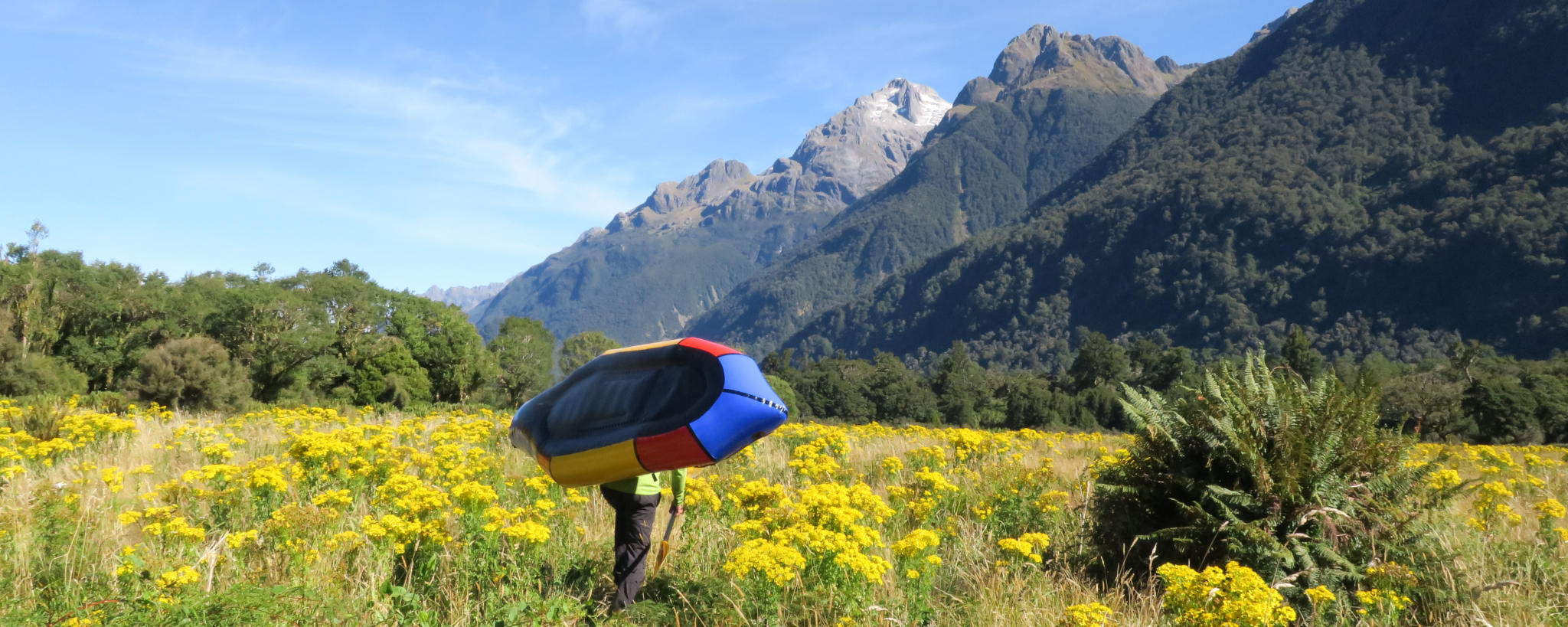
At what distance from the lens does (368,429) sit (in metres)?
9.73

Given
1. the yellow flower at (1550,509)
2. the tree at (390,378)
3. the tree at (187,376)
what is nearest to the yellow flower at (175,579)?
the yellow flower at (1550,509)

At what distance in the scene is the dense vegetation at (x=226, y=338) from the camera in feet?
100

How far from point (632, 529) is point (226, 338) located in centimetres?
4956

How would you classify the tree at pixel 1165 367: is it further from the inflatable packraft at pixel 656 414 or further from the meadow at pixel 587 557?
the inflatable packraft at pixel 656 414

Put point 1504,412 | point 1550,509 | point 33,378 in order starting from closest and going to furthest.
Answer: point 1550,509
point 33,378
point 1504,412

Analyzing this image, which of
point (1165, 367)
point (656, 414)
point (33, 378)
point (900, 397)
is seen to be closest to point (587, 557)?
point (656, 414)

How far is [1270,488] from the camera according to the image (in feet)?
14.3

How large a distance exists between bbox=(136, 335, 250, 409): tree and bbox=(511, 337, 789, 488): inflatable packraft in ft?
103

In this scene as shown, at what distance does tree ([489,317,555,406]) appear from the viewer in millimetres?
68000

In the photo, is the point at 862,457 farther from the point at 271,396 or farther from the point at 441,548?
the point at 271,396

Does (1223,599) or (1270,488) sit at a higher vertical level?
(1270,488)

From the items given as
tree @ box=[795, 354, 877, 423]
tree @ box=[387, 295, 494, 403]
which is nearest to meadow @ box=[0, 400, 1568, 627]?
tree @ box=[387, 295, 494, 403]

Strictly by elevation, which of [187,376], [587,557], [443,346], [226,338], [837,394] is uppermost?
[226,338]

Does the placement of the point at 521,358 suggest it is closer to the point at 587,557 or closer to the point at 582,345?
the point at 582,345
